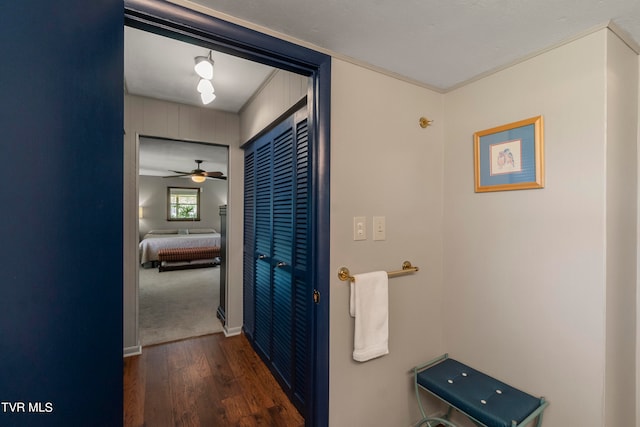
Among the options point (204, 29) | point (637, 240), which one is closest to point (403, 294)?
point (637, 240)

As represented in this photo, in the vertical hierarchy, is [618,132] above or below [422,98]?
below

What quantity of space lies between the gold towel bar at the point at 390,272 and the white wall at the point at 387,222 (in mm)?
34

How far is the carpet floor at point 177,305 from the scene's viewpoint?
3066 millimetres

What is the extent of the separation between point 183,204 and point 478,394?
868 cm

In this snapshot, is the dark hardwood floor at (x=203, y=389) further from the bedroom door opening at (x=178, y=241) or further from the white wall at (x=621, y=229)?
the white wall at (x=621, y=229)

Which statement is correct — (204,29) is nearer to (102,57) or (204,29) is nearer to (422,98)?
(102,57)

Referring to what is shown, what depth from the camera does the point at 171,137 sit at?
275 centimetres

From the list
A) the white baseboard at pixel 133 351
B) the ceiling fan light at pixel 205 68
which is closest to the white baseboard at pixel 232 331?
the white baseboard at pixel 133 351

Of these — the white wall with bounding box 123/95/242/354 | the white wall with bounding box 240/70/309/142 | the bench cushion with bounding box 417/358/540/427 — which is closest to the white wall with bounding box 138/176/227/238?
the white wall with bounding box 123/95/242/354

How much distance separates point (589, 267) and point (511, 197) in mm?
445

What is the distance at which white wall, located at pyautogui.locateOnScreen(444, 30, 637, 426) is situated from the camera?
116 centimetres

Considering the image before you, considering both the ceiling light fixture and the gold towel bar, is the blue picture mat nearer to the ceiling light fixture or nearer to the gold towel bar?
the gold towel bar

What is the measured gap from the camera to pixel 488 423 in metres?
1.20

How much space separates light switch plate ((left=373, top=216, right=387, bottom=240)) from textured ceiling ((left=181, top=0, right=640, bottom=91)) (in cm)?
85
